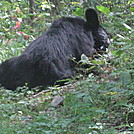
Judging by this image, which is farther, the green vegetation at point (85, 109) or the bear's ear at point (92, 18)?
the bear's ear at point (92, 18)

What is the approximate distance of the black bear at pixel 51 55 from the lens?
560cm

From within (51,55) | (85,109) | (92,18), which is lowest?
(85,109)

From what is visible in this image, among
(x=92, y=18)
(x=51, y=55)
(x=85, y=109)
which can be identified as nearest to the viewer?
(x=85, y=109)

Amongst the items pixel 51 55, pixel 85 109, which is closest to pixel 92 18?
pixel 51 55

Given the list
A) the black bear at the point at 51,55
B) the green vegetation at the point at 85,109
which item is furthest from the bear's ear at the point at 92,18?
the green vegetation at the point at 85,109

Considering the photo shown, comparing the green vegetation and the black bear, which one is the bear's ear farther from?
the green vegetation

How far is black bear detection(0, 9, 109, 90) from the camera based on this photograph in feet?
18.4

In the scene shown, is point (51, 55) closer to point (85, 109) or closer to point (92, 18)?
point (92, 18)

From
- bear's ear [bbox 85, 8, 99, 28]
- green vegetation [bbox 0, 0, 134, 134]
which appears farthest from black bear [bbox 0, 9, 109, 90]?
green vegetation [bbox 0, 0, 134, 134]

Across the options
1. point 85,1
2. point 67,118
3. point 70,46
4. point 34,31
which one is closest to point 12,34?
point 34,31

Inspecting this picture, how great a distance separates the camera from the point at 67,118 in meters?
3.42

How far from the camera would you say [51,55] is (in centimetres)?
562

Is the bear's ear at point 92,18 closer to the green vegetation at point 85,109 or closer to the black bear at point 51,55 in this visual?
the black bear at point 51,55

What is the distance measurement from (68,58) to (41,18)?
4.44m
